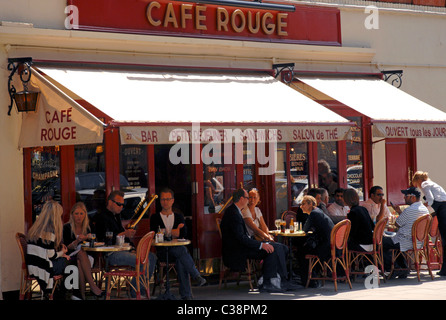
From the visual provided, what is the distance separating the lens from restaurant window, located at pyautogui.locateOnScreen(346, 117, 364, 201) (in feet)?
48.0

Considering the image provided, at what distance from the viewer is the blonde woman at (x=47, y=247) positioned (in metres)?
10.1

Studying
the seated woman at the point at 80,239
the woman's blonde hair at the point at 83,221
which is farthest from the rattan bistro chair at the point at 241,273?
the woman's blonde hair at the point at 83,221

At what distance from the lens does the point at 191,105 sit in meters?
11.2

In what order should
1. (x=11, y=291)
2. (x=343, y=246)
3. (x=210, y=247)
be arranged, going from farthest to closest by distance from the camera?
(x=210, y=247) → (x=343, y=246) → (x=11, y=291)

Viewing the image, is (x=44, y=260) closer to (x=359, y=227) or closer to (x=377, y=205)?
(x=359, y=227)

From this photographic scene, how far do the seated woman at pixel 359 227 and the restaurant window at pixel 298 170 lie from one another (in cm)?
169

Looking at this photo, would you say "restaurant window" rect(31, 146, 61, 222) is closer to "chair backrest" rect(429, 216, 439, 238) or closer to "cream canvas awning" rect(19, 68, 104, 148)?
"cream canvas awning" rect(19, 68, 104, 148)

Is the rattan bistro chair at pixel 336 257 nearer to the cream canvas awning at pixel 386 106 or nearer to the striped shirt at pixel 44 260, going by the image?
the cream canvas awning at pixel 386 106

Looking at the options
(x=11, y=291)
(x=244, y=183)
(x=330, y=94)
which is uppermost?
(x=330, y=94)

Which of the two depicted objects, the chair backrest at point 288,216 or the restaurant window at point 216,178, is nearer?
the restaurant window at point 216,178

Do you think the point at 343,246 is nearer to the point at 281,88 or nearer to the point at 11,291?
the point at 281,88

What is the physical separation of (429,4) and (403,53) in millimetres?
1383

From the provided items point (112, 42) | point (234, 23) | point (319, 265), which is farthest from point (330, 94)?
point (112, 42)

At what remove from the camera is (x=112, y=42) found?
38.7 ft
